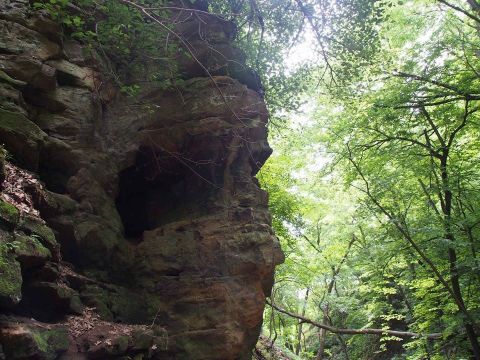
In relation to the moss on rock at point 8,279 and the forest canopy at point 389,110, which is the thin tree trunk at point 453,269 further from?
the moss on rock at point 8,279

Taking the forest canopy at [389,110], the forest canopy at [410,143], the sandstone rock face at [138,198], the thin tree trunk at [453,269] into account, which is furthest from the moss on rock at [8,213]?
the thin tree trunk at [453,269]

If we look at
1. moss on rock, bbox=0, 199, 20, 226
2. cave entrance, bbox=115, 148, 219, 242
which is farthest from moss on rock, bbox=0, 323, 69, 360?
cave entrance, bbox=115, 148, 219, 242

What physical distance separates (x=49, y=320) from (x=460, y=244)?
8323 millimetres

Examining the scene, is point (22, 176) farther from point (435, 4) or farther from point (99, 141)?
point (435, 4)

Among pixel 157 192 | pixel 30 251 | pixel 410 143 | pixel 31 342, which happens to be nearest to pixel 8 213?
pixel 30 251

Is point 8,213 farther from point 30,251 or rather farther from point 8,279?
point 8,279

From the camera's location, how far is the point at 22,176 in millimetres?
5516

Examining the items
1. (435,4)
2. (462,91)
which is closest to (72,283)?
(462,91)

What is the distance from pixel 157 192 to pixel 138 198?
51cm

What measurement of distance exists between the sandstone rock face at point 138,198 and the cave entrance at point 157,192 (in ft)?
0.10

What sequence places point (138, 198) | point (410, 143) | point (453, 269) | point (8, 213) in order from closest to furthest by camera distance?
point (8, 213), point (453, 269), point (138, 198), point (410, 143)

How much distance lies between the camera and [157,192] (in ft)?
30.4

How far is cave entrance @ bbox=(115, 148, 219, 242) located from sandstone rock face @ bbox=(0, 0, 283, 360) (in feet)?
0.10

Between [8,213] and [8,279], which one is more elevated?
[8,213]
